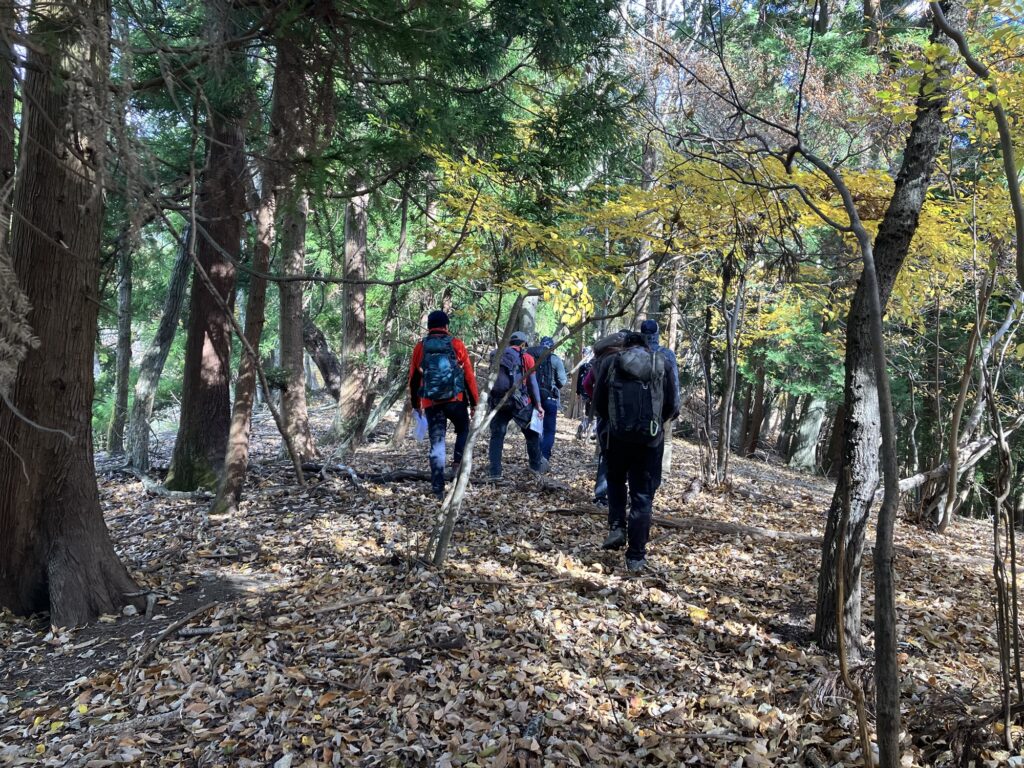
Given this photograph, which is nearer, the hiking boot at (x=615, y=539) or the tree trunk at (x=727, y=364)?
the hiking boot at (x=615, y=539)

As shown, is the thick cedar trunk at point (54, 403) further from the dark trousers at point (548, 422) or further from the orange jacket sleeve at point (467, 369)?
the dark trousers at point (548, 422)

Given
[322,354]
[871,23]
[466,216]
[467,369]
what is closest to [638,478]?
[467,369]

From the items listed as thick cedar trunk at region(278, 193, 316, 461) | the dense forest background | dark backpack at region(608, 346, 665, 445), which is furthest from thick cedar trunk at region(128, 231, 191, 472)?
dark backpack at region(608, 346, 665, 445)

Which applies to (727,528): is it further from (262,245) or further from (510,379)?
(262,245)

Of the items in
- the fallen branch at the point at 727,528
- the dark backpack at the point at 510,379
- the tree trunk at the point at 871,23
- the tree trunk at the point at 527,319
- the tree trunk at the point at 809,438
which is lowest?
the fallen branch at the point at 727,528

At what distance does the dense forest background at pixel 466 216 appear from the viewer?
279 cm

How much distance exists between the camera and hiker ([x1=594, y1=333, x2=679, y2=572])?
16.0 ft

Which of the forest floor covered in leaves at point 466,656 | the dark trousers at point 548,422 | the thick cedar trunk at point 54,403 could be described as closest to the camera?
the forest floor covered in leaves at point 466,656

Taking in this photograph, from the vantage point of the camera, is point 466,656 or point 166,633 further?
point 166,633

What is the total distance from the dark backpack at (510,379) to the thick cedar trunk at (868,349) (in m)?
4.26

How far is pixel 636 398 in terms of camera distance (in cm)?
489

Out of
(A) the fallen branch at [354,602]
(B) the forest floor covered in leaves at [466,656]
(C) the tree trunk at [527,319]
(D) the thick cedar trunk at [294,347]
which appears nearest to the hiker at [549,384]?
(B) the forest floor covered in leaves at [466,656]

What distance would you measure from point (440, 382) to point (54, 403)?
3.27 meters

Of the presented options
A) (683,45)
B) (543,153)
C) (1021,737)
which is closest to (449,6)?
(543,153)
